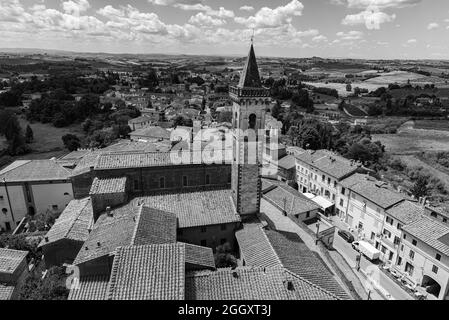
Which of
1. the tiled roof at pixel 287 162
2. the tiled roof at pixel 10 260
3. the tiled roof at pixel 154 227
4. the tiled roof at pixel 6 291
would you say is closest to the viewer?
the tiled roof at pixel 154 227

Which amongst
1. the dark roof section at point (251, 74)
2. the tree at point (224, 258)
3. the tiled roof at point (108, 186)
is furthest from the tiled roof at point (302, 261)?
the tiled roof at point (108, 186)

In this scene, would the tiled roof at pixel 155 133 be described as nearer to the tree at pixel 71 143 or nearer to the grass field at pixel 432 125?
the tree at pixel 71 143

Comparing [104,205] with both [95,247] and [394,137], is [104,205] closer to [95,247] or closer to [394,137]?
[95,247]

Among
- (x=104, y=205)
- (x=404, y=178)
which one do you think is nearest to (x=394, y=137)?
(x=404, y=178)

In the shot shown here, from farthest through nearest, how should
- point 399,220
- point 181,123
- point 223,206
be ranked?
1. point 181,123
2. point 399,220
3. point 223,206

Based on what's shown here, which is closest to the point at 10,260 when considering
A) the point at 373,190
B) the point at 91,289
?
the point at 91,289

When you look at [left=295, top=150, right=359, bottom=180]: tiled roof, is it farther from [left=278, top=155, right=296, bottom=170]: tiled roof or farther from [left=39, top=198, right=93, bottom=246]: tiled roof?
[left=39, top=198, right=93, bottom=246]: tiled roof

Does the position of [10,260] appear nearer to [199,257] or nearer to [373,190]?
[199,257]

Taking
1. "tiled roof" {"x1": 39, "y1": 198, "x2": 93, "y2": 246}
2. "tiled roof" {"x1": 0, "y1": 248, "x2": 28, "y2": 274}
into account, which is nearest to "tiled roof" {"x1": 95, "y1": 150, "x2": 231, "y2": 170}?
"tiled roof" {"x1": 39, "y1": 198, "x2": 93, "y2": 246}
